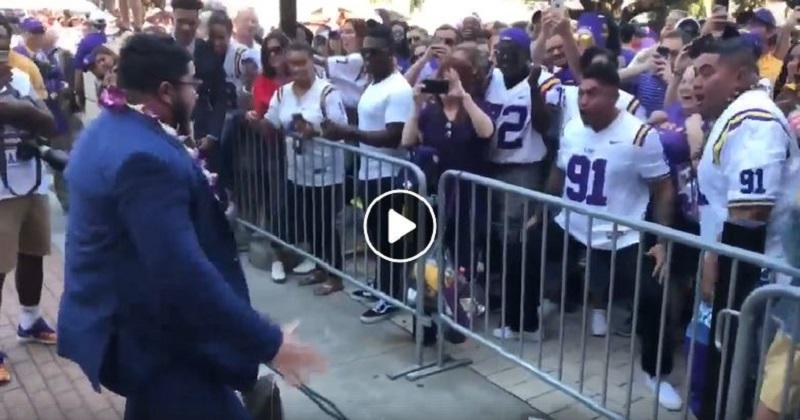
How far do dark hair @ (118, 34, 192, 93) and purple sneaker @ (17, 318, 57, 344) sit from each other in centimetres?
310

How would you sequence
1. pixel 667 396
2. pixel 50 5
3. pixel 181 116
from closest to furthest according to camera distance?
pixel 181 116, pixel 667 396, pixel 50 5

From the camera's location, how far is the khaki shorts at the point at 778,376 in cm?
291

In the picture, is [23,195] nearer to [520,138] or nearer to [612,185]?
[520,138]

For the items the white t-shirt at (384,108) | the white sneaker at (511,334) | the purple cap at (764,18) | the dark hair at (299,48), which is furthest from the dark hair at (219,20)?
the purple cap at (764,18)

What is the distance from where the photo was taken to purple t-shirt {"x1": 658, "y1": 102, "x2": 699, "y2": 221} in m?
4.75

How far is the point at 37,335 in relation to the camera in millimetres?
5133

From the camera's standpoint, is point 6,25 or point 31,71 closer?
point 6,25

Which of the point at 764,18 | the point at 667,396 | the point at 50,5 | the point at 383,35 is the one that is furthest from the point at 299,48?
the point at 50,5

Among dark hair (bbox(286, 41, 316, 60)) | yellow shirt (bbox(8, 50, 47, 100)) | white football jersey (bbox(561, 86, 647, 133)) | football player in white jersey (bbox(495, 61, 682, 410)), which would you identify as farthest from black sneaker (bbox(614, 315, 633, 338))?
yellow shirt (bbox(8, 50, 47, 100))

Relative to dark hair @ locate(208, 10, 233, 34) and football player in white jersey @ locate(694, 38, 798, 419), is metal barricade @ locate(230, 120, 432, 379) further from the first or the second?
football player in white jersey @ locate(694, 38, 798, 419)

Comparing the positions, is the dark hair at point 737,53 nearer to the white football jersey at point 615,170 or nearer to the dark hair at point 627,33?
the white football jersey at point 615,170

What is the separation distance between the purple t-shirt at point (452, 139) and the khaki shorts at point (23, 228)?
2.28 m

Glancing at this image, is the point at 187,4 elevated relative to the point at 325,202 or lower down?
elevated
